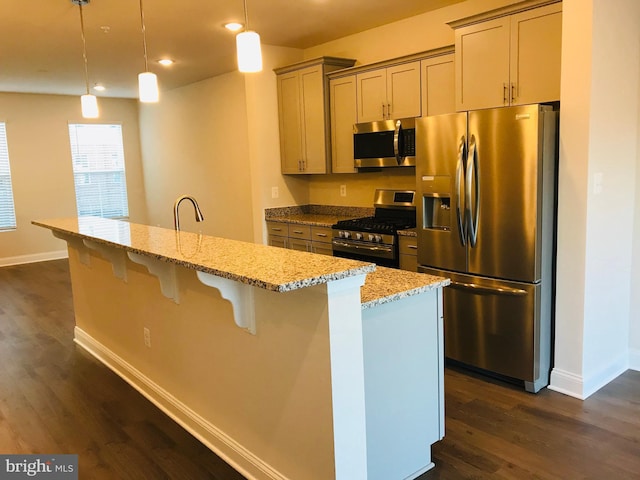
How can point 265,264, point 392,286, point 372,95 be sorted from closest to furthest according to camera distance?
point 265,264, point 392,286, point 372,95

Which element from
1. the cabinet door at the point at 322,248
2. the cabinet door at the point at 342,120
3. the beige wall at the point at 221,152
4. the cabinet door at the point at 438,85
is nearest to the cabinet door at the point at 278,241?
the beige wall at the point at 221,152

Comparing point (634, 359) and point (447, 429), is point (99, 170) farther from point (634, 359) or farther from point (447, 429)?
point (634, 359)

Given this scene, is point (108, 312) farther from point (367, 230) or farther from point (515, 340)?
point (515, 340)

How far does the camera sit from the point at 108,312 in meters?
3.79

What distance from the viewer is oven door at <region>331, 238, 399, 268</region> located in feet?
13.5

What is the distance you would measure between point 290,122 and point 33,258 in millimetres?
5446

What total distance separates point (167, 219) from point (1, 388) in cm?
530

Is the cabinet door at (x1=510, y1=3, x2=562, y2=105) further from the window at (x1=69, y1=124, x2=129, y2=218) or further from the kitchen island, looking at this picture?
the window at (x1=69, y1=124, x2=129, y2=218)

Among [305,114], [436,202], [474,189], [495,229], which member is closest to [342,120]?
[305,114]

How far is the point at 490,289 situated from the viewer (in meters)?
3.29

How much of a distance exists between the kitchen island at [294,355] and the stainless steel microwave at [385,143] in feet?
6.59

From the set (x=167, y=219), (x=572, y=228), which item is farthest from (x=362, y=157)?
(x=167, y=219)

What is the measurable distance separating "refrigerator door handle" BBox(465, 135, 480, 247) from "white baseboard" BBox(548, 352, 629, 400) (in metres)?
0.96

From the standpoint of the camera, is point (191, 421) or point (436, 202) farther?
point (436, 202)
